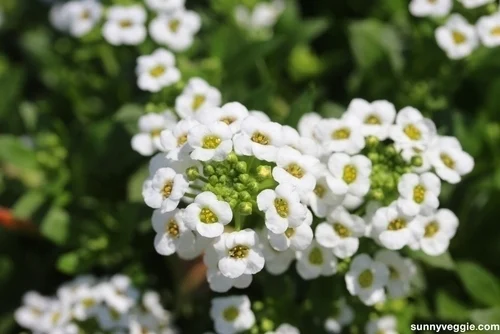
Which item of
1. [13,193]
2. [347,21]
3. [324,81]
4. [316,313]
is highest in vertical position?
[347,21]

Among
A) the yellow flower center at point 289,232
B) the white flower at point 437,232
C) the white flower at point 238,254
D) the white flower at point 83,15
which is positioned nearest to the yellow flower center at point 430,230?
the white flower at point 437,232

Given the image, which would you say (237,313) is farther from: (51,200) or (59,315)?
(51,200)

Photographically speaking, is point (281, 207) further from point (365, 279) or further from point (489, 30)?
point (489, 30)

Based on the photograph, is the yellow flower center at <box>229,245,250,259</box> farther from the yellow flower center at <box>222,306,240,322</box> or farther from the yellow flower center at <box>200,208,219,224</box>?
the yellow flower center at <box>222,306,240,322</box>

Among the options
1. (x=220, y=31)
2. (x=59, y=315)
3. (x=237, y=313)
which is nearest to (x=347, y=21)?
(x=220, y=31)

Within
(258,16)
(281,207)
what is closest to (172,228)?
(281,207)

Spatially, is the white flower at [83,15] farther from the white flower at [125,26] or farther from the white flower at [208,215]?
the white flower at [208,215]

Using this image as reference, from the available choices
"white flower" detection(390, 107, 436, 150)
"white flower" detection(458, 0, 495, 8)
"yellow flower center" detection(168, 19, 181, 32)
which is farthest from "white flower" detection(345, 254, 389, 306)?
"yellow flower center" detection(168, 19, 181, 32)
